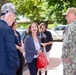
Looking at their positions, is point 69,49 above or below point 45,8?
above

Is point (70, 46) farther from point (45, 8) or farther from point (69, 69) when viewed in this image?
point (45, 8)

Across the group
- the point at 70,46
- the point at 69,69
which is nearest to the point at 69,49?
the point at 70,46

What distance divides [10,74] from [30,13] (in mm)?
44267

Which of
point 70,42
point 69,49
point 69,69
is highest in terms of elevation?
point 70,42

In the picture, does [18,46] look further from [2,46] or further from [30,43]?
[2,46]

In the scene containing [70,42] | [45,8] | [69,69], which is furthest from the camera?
[45,8]

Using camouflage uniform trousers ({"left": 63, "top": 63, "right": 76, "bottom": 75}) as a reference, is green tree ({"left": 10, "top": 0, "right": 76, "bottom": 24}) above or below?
below

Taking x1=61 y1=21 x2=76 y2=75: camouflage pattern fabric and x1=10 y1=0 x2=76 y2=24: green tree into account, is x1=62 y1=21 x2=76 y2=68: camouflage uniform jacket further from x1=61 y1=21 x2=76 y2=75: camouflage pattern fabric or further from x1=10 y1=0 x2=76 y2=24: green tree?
x1=10 y1=0 x2=76 y2=24: green tree

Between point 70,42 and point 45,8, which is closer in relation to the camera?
point 70,42

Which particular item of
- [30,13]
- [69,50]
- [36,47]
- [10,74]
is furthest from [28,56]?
[30,13]

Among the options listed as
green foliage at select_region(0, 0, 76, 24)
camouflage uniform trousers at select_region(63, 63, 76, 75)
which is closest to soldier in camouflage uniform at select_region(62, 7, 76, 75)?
camouflage uniform trousers at select_region(63, 63, 76, 75)

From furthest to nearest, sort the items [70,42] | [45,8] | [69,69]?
[45,8] < [69,69] < [70,42]

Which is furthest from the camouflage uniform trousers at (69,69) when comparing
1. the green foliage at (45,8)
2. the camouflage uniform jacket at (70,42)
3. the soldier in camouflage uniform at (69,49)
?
the green foliage at (45,8)

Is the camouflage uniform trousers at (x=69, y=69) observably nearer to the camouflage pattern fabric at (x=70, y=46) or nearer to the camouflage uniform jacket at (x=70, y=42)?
the camouflage pattern fabric at (x=70, y=46)
